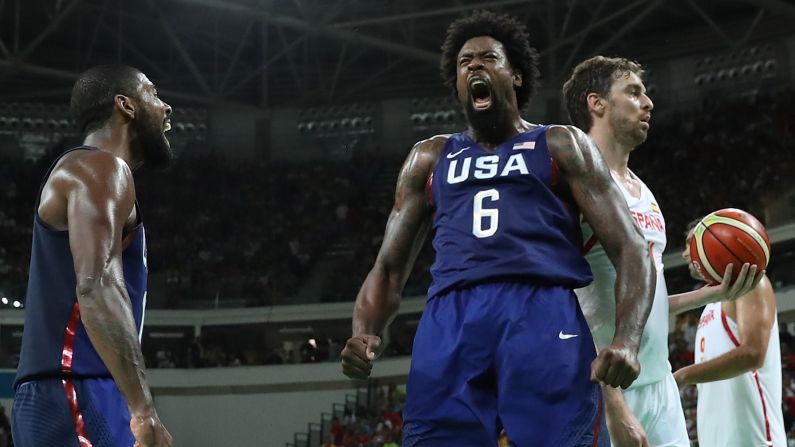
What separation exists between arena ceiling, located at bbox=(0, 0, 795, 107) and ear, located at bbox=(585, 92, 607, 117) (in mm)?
16220

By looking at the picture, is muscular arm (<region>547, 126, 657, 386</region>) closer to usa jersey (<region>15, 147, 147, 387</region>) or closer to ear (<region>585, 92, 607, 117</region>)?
ear (<region>585, 92, 607, 117</region>)

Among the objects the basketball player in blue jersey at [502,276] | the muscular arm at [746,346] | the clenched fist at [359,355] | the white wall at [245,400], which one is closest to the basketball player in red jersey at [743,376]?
the muscular arm at [746,346]

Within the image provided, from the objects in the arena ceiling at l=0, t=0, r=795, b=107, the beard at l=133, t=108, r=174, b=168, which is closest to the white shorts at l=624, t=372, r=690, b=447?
the beard at l=133, t=108, r=174, b=168

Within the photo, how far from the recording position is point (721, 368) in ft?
17.0

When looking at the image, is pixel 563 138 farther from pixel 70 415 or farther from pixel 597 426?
pixel 70 415

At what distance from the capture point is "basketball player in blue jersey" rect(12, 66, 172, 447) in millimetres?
3414

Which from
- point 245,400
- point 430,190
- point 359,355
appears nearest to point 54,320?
point 359,355

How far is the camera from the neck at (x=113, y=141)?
3.99 meters

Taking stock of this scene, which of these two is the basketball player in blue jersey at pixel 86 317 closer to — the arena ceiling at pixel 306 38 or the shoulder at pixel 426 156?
the shoulder at pixel 426 156

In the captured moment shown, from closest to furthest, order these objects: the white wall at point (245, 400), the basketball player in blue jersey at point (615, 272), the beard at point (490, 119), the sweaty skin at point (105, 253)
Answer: the sweaty skin at point (105, 253)
the beard at point (490, 119)
the basketball player in blue jersey at point (615, 272)
the white wall at point (245, 400)

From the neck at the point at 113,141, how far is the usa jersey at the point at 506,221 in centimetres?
119

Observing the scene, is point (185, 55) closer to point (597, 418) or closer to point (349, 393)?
point (349, 393)

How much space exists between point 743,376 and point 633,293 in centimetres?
236

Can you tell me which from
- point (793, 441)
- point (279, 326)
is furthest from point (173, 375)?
point (793, 441)
